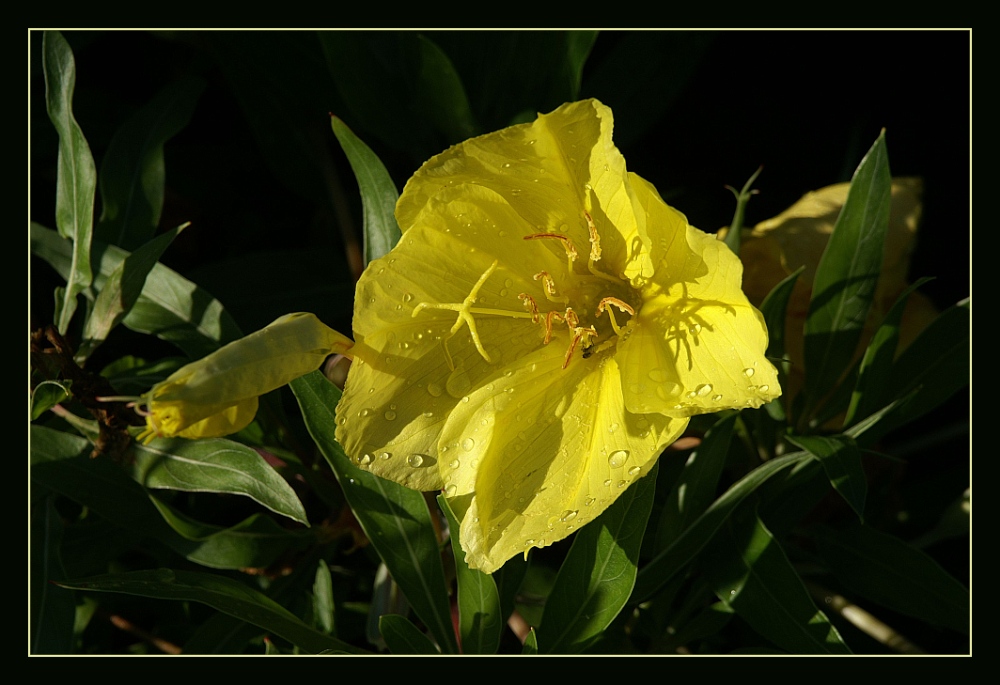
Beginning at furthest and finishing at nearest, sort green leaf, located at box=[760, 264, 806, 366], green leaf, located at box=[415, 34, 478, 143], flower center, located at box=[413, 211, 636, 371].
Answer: green leaf, located at box=[415, 34, 478, 143]
green leaf, located at box=[760, 264, 806, 366]
flower center, located at box=[413, 211, 636, 371]

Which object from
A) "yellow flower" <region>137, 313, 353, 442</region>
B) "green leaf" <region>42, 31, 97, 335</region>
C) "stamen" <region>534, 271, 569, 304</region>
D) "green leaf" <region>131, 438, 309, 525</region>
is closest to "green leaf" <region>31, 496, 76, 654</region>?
"green leaf" <region>131, 438, 309, 525</region>

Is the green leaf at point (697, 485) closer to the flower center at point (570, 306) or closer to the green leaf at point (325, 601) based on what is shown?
the flower center at point (570, 306)

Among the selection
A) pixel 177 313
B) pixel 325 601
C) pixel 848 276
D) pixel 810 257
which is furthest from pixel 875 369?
pixel 177 313

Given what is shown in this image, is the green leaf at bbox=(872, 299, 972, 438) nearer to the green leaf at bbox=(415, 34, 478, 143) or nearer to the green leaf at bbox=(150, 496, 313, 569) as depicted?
the green leaf at bbox=(415, 34, 478, 143)

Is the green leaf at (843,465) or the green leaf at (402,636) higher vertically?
the green leaf at (843,465)

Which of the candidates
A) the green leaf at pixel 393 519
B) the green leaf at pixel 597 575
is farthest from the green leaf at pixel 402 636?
the green leaf at pixel 597 575

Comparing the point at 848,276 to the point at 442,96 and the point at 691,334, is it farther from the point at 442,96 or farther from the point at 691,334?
the point at 442,96
